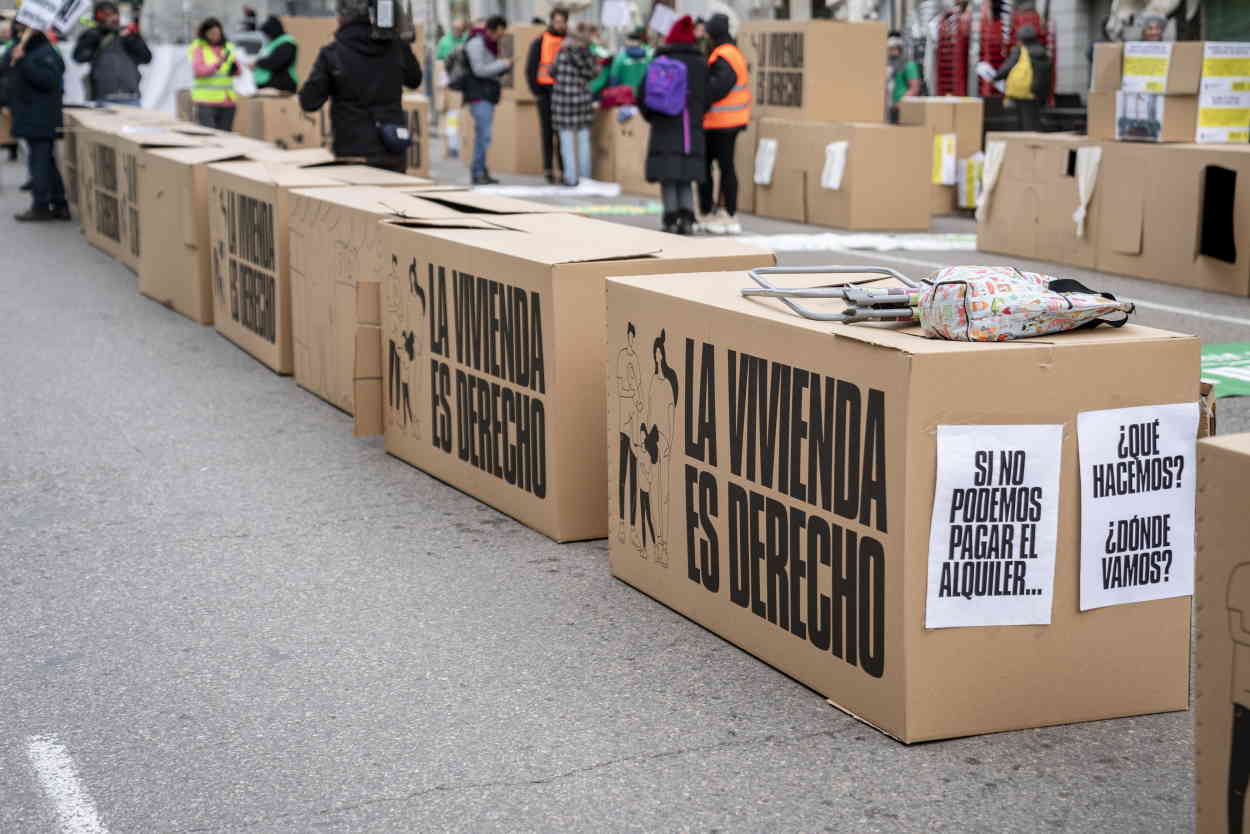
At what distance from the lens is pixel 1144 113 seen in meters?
11.6

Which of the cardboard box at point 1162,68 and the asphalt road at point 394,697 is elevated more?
the cardboard box at point 1162,68

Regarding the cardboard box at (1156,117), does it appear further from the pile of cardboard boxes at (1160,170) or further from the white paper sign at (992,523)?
the white paper sign at (992,523)

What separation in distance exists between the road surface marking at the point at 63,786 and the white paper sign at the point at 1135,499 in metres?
2.20

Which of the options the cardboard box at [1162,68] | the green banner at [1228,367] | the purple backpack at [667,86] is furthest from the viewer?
the purple backpack at [667,86]

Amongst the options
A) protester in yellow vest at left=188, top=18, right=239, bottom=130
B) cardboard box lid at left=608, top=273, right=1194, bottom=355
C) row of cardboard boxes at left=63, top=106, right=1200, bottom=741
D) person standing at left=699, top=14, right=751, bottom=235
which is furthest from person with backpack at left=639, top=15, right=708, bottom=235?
cardboard box lid at left=608, top=273, right=1194, bottom=355

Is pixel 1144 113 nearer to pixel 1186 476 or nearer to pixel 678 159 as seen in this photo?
pixel 678 159

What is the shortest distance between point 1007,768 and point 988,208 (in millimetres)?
10306

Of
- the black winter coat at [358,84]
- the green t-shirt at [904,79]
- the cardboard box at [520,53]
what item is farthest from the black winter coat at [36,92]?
the green t-shirt at [904,79]

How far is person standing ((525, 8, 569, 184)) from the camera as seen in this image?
2005cm

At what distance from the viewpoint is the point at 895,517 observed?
146 inches

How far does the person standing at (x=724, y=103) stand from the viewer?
14352mm

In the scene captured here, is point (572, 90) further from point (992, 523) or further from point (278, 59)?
point (992, 523)

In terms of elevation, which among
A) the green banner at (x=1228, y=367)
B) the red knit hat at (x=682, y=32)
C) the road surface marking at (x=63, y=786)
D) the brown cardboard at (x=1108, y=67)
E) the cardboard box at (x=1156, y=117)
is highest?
the red knit hat at (x=682, y=32)

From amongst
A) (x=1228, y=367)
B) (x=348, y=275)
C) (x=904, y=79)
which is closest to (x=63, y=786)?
(x=348, y=275)
